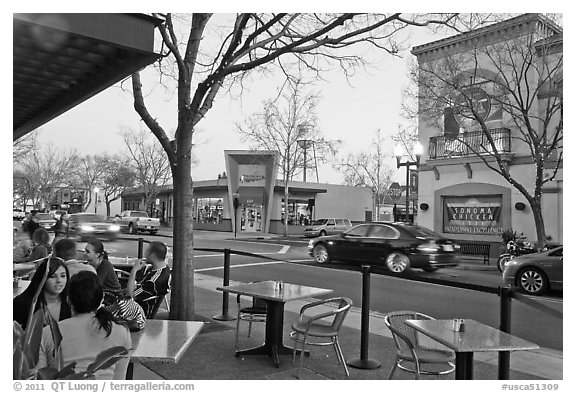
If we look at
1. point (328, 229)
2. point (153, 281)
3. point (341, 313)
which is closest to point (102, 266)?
point (153, 281)

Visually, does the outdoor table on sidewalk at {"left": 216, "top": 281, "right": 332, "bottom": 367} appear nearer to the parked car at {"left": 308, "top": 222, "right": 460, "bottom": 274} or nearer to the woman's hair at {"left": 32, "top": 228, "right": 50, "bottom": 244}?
the woman's hair at {"left": 32, "top": 228, "right": 50, "bottom": 244}

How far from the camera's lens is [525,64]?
15.7 meters

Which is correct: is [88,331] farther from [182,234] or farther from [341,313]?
[182,234]

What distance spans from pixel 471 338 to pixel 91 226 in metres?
22.4

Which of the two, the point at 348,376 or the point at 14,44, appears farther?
the point at 348,376

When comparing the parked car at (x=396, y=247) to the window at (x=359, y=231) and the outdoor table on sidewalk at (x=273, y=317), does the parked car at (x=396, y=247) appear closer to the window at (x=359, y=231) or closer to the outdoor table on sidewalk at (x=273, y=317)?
the window at (x=359, y=231)

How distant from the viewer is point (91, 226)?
23234 millimetres

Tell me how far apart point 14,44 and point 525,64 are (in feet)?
51.5

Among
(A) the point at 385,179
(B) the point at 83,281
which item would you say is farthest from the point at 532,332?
(A) the point at 385,179

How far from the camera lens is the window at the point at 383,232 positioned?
13.2 m

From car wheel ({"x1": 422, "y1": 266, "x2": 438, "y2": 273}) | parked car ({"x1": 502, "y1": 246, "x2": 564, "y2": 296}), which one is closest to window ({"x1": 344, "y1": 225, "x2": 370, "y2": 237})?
car wheel ({"x1": 422, "y1": 266, "x2": 438, "y2": 273})

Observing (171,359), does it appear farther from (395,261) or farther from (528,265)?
(395,261)

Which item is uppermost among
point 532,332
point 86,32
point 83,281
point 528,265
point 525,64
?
point 525,64

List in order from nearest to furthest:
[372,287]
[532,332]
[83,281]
Answer: [83,281] < [532,332] < [372,287]
